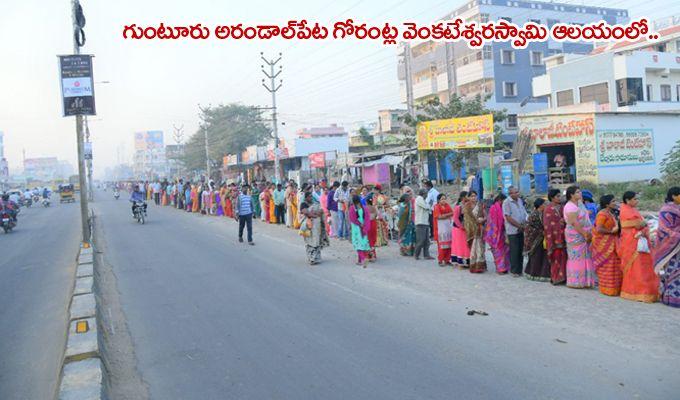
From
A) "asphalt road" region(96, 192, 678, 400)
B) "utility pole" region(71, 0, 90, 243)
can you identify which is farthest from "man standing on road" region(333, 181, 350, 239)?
"utility pole" region(71, 0, 90, 243)

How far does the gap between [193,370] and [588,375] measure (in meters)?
3.60

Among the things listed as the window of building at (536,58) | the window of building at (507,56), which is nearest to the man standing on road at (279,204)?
the window of building at (507,56)

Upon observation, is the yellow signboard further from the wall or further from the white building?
the white building

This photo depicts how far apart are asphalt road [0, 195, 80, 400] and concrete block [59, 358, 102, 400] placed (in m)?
0.28

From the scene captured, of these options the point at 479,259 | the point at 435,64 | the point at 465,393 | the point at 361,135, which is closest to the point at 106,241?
the point at 479,259

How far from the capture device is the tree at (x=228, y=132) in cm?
5547

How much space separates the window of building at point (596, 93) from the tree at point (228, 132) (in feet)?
103

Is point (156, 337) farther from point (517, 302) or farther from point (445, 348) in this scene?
point (517, 302)

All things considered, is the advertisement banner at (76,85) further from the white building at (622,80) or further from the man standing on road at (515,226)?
the white building at (622,80)

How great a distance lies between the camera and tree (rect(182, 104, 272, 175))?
5547cm

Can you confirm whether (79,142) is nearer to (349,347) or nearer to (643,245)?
(349,347)

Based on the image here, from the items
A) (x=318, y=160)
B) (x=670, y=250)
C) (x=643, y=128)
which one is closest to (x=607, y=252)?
(x=670, y=250)

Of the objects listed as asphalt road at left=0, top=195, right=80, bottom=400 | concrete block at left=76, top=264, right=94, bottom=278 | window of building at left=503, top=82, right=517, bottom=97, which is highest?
window of building at left=503, top=82, right=517, bottom=97

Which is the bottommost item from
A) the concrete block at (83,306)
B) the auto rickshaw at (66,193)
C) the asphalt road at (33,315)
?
the asphalt road at (33,315)
